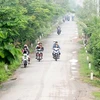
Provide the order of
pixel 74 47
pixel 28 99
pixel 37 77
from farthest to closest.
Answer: pixel 74 47 < pixel 37 77 < pixel 28 99

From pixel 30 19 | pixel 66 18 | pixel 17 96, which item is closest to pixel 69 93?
pixel 17 96

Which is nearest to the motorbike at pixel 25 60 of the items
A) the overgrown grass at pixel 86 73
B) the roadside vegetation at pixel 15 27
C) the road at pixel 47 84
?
the road at pixel 47 84

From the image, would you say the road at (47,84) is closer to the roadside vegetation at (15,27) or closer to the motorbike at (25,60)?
the motorbike at (25,60)

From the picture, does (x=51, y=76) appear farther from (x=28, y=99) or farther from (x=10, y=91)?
(x=28, y=99)

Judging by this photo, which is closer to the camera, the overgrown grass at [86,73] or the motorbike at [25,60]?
the overgrown grass at [86,73]

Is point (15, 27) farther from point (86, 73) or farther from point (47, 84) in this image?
point (86, 73)

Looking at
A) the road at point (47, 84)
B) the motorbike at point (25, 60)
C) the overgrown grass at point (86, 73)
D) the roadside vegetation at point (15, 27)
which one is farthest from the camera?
the motorbike at point (25, 60)

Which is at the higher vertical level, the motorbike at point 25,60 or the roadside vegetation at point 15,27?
the roadside vegetation at point 15,27

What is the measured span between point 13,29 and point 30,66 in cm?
978

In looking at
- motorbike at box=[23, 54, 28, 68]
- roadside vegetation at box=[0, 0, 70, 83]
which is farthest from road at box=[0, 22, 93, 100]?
roadside vegetation at box=[0, 0, 70, 83]

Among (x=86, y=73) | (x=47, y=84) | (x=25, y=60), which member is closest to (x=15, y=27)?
(x=47, y=84)

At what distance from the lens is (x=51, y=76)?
21.7 meters

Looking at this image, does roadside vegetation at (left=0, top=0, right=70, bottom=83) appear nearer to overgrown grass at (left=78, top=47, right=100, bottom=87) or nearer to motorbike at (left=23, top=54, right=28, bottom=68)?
motorbike at (left=23, top=54, right=28, bottom=68)

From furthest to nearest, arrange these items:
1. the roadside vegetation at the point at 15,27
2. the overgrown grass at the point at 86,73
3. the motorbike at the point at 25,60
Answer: the motorbike at the point at 25,60 < the overgrown grass at the point at 86,73 < the roadside vegetation at the point at 15,27
